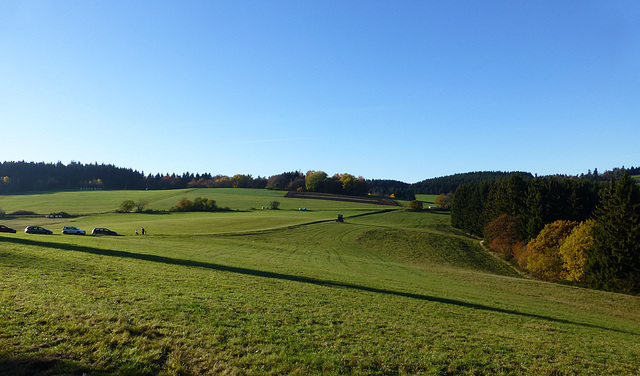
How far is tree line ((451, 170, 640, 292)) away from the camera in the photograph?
39938 mm

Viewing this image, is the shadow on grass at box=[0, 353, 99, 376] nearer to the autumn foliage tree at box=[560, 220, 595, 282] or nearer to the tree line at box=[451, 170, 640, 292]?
the tree line at box=[451, 170, 640, 292]

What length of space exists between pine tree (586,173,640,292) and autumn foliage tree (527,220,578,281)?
245 inches

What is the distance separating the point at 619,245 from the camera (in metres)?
40.2

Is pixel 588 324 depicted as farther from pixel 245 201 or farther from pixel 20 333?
pixel 245 201

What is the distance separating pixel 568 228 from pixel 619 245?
15.5m

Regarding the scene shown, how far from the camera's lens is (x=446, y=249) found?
6109 cm

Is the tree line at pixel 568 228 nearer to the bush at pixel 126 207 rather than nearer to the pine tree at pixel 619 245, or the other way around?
the pine tree at pixel 619 245

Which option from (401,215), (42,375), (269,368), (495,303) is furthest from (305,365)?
(401,215)

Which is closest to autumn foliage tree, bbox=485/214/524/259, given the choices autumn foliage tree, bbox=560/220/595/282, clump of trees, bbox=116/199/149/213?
autumn foliage tree, bbox=560/220/595/282

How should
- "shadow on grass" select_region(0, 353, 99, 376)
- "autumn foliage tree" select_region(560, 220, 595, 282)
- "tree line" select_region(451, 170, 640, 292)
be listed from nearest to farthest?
"shadow on grass" select_region(0, 353, 99, 376)
"tree line" select_region(451, 170, 640, 292)
"autumn foliage tree" select_region(560, 220, 595, 282)

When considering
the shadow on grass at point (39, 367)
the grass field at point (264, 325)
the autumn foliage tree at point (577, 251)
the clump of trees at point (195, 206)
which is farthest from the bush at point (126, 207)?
the autumn foliage tree at point (577, 251)

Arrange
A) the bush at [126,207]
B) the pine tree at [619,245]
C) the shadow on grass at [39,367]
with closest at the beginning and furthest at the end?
the shadow on grass at [39,367], the pine tree at [619,245], the bush at [126,207]

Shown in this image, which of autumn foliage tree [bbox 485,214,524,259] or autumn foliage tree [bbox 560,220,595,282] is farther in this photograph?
autumn foliage tree [bbox 485,214,524,259]

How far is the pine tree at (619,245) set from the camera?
127ft
